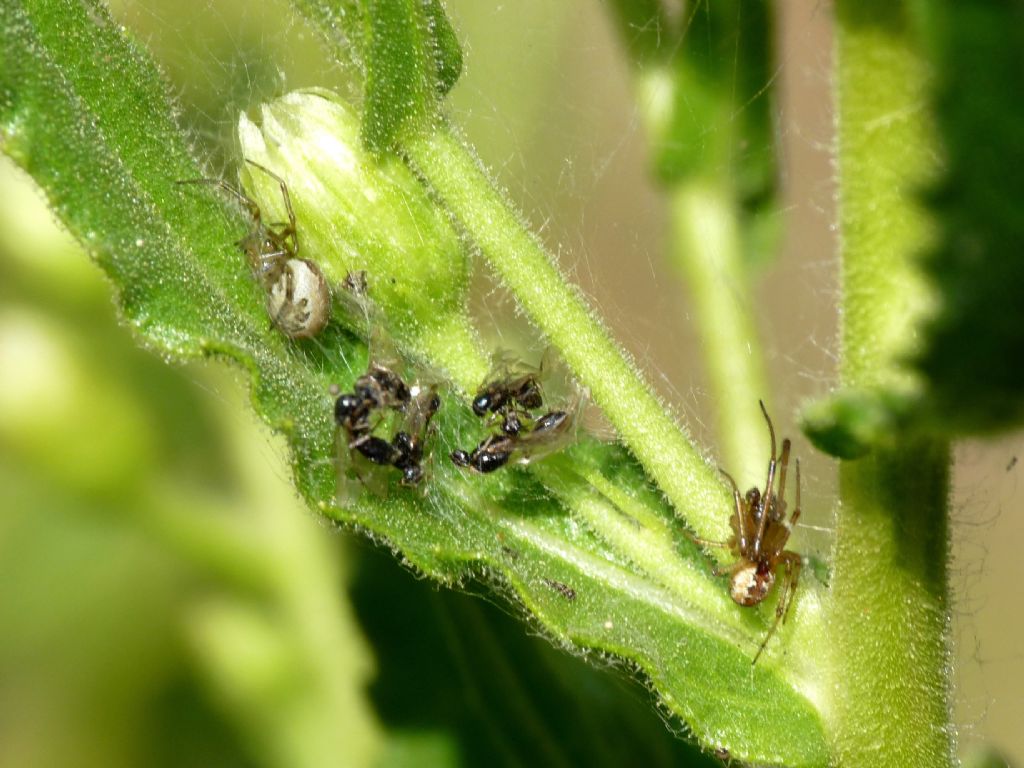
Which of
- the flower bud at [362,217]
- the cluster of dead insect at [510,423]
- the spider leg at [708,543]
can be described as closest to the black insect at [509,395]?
the cluster of dead insect at [510,423]

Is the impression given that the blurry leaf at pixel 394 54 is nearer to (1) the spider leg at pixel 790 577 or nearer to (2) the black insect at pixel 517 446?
(2) the black insect at pixel 517 446

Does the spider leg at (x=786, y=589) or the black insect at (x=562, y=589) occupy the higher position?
the black insect at (x=562, y=589)

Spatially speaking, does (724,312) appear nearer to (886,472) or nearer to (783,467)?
(783,467)

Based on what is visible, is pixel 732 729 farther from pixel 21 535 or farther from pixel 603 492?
pixel 21 535

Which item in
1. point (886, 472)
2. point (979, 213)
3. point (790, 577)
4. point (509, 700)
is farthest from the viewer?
point (509, 700)

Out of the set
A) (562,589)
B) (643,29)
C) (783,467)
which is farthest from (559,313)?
(643,29)

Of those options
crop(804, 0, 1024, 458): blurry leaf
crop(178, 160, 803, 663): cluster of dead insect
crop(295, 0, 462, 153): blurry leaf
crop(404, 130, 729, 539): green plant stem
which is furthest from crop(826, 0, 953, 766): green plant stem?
crop(295, 0, 462, 153): blurry leaf

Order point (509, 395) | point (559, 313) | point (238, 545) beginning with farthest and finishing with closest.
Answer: point (238, 545) < point (509, 395) < point (559, 313)

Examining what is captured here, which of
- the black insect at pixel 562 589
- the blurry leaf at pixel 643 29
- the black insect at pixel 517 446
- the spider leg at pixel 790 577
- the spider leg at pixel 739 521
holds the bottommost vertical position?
the spider leg at pixel 790 577
